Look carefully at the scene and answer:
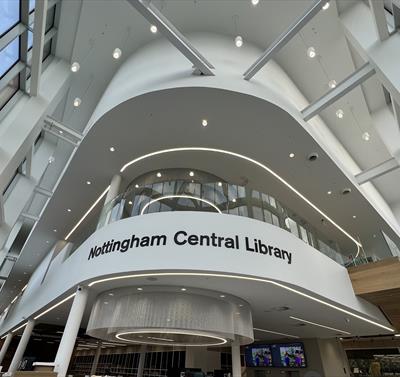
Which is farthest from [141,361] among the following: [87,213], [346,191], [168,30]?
[168,30]

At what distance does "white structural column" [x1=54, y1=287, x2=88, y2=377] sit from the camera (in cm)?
557

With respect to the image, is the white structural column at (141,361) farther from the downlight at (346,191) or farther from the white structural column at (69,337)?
the downlight at (346,191)

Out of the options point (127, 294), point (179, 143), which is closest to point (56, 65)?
point (179, 143)

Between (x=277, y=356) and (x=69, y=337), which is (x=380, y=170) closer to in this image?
(x=277, y=356)

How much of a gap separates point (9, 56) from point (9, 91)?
1.03m

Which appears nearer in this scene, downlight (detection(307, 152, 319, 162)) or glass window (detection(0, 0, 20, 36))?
glass window (detection(0, 0, 20, 36))

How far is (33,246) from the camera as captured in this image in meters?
15.9

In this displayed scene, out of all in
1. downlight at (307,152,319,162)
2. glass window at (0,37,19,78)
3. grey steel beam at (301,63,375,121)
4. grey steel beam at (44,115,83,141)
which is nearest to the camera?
glass window at (0,37,19,78)

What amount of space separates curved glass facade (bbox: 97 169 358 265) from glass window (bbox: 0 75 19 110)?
3.92 meters

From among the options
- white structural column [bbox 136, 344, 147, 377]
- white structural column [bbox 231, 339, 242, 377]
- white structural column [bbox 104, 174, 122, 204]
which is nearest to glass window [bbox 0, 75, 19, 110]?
white structural column [bbox 104, 174, 122, 204]

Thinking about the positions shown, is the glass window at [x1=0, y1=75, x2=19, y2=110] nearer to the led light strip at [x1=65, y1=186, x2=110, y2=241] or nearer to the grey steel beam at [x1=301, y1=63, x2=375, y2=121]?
the led light strip at [x1=65, y1=186, x2=110, y2=241]

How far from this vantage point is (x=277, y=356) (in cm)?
1246

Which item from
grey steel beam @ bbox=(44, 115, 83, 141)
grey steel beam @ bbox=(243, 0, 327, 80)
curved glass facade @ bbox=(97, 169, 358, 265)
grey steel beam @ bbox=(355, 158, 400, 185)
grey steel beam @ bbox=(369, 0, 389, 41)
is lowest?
curved glass facade @ bbox=(97, 169, 358, 265)

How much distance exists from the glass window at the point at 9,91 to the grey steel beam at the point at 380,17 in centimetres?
897
